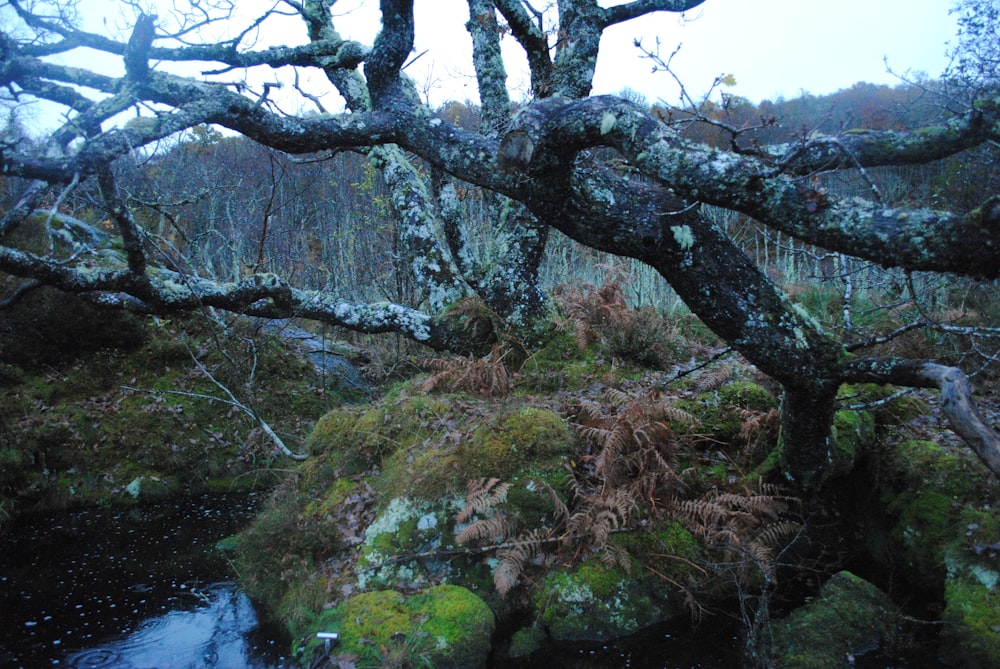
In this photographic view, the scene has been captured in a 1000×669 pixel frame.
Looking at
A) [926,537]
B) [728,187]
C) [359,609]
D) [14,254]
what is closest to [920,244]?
[728,187]

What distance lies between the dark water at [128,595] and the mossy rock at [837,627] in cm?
325

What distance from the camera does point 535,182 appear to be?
388cm

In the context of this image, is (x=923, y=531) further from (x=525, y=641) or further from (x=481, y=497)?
(x=481, y=497)

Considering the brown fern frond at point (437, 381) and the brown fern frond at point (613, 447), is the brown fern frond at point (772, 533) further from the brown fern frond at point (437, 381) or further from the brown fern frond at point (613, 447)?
Result: the brown fern frond at point (437, 381)

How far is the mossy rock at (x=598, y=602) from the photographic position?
423 cm

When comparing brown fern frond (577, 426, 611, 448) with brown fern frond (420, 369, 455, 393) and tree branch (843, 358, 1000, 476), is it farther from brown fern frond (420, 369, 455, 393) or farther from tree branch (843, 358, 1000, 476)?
tree branch (843, 358, 1000, 476)

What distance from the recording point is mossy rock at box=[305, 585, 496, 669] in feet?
12.4

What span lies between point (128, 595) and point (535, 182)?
182 inches

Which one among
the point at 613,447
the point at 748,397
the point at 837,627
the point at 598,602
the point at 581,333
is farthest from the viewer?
the point at 581,333

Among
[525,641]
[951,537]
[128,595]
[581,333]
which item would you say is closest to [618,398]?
[581,333]

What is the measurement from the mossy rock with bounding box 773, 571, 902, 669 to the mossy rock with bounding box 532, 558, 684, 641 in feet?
2.54

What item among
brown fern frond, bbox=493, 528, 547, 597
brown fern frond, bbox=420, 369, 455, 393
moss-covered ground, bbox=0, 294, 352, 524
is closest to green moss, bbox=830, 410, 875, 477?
brown fern frond, bbox=493, 528, 547, 597

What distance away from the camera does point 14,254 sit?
6.00 meters

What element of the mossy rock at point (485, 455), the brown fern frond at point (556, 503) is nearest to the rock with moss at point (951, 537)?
the brown fern frond at point (556, 503)
